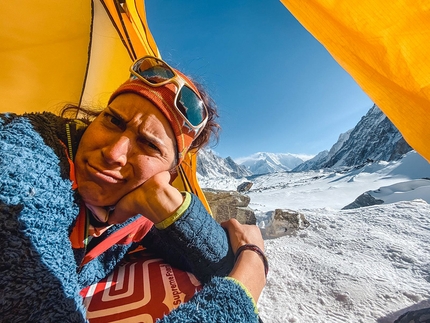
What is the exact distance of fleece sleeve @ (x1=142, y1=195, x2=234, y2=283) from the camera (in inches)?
36.1

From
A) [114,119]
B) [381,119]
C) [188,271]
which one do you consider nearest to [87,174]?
[114,119]

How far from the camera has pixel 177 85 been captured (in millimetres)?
1124

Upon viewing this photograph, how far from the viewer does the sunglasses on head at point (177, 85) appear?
1.09 meters

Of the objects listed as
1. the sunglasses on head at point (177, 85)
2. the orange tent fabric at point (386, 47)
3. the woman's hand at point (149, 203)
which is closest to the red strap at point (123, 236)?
the woman's hand at point (149, 203)

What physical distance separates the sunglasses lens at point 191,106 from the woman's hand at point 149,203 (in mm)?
375

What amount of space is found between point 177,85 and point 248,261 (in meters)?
0.87

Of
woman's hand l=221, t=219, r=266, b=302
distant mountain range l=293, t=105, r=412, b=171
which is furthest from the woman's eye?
distant mountain range l=293, t=105, r=412, b=171

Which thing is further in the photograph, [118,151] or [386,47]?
[118,151]

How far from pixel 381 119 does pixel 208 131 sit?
3163 inches

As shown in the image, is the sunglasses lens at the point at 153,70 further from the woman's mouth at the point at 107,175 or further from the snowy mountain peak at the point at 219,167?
the snowy mountain peak at the point at 219,167

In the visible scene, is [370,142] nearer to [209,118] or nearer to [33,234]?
[209,118]

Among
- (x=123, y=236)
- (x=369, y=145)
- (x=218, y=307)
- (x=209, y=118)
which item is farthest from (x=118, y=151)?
(x=369, y=145)

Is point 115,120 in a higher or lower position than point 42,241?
higher

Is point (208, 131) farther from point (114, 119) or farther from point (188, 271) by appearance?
point (188, 271)
